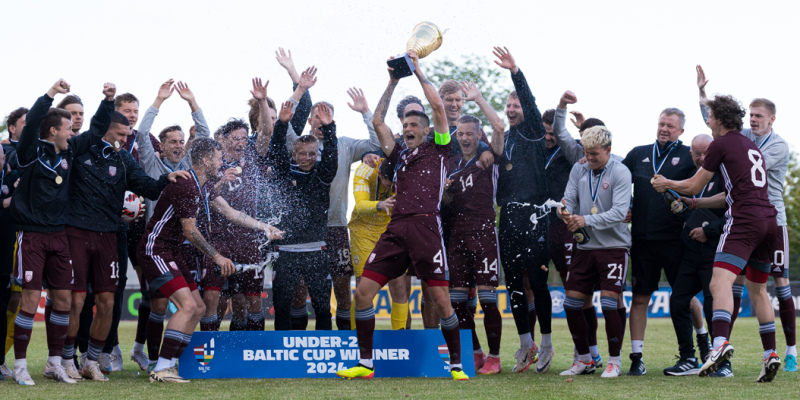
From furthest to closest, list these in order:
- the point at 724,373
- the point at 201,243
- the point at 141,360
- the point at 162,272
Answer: the point at 141,360
the point at 724,373
the point at 201,243
the point at 162,272

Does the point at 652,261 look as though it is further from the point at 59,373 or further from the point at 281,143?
the point at 59,373

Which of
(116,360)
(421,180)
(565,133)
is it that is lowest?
(116,360)

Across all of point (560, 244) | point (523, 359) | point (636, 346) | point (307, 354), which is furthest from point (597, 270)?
point (307, 354)

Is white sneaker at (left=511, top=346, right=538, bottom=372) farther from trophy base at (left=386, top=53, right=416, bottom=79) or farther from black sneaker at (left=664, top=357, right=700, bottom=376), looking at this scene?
trophy base at (left=386, top=53, right=416, bottom=79)

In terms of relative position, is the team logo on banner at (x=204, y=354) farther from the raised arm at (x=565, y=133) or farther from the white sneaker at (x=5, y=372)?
the raised arm at (x=565, y=133)

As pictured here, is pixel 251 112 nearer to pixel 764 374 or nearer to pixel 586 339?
pixel 586 339

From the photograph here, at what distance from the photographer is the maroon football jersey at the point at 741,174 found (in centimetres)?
656

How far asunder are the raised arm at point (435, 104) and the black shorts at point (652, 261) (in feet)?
7.95

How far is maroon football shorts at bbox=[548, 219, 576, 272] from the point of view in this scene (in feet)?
26.9

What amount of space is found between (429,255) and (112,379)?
10.6 feet

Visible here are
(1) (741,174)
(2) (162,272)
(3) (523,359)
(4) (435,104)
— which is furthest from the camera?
(3) (523,359)

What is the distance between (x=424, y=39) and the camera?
7.33 meters

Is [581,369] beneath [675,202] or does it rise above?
beneath

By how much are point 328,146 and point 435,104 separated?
1.44 metres
